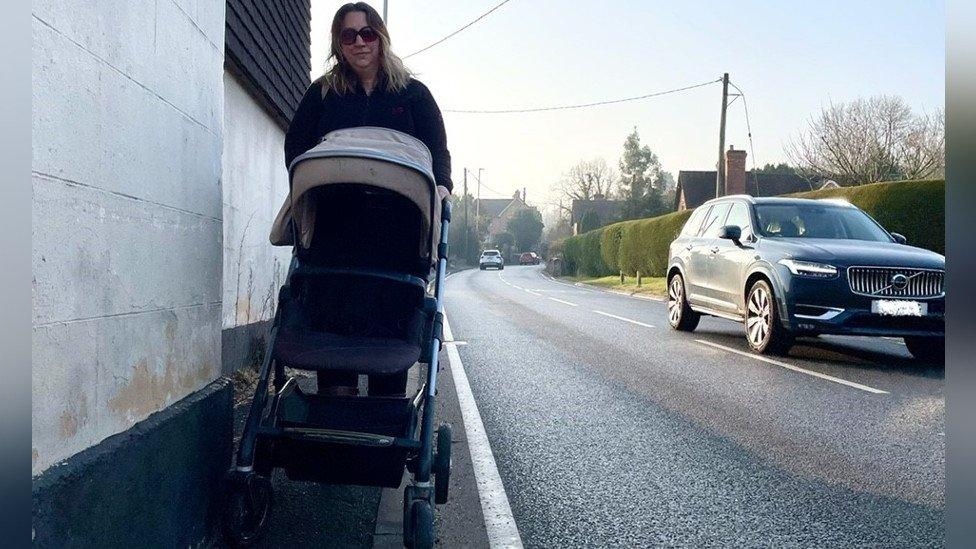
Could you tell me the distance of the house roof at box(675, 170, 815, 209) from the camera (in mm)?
63806

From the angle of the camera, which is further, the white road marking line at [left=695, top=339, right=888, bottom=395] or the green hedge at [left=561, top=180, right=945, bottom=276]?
the green hedge at [left=561, top=180, right=945, bottom=276]

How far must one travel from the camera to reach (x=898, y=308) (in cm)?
841

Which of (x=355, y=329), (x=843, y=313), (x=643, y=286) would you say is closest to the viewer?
(x=355, y=329)

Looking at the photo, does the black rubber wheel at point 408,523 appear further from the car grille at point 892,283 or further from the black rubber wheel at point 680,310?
the black rubber wheel at point 680,310

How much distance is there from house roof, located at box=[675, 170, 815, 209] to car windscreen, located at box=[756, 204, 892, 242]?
52.8 meters

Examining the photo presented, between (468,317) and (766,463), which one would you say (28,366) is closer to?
(766,463)

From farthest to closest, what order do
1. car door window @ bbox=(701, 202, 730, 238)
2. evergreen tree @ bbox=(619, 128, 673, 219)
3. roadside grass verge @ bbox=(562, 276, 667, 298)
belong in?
evergreen tree @ bbox=(619, 128, 673, 219) < roadside grass verge @ bbox=(562, 276, 667, 298) < car door window @ bbox=(701, 202, 730, 238)

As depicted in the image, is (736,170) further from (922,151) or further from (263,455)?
(263,455)

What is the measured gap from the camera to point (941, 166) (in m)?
39.2

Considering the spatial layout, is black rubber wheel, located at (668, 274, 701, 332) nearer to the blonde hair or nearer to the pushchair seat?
the blonde hair

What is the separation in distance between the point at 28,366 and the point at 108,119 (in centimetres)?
86

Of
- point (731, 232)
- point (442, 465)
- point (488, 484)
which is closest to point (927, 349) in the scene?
point (731, 232)

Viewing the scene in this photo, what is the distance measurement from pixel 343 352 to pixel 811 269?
22.2 ft

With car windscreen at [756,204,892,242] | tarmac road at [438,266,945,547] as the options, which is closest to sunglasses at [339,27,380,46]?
tarmac road at [438,266,945,547]
